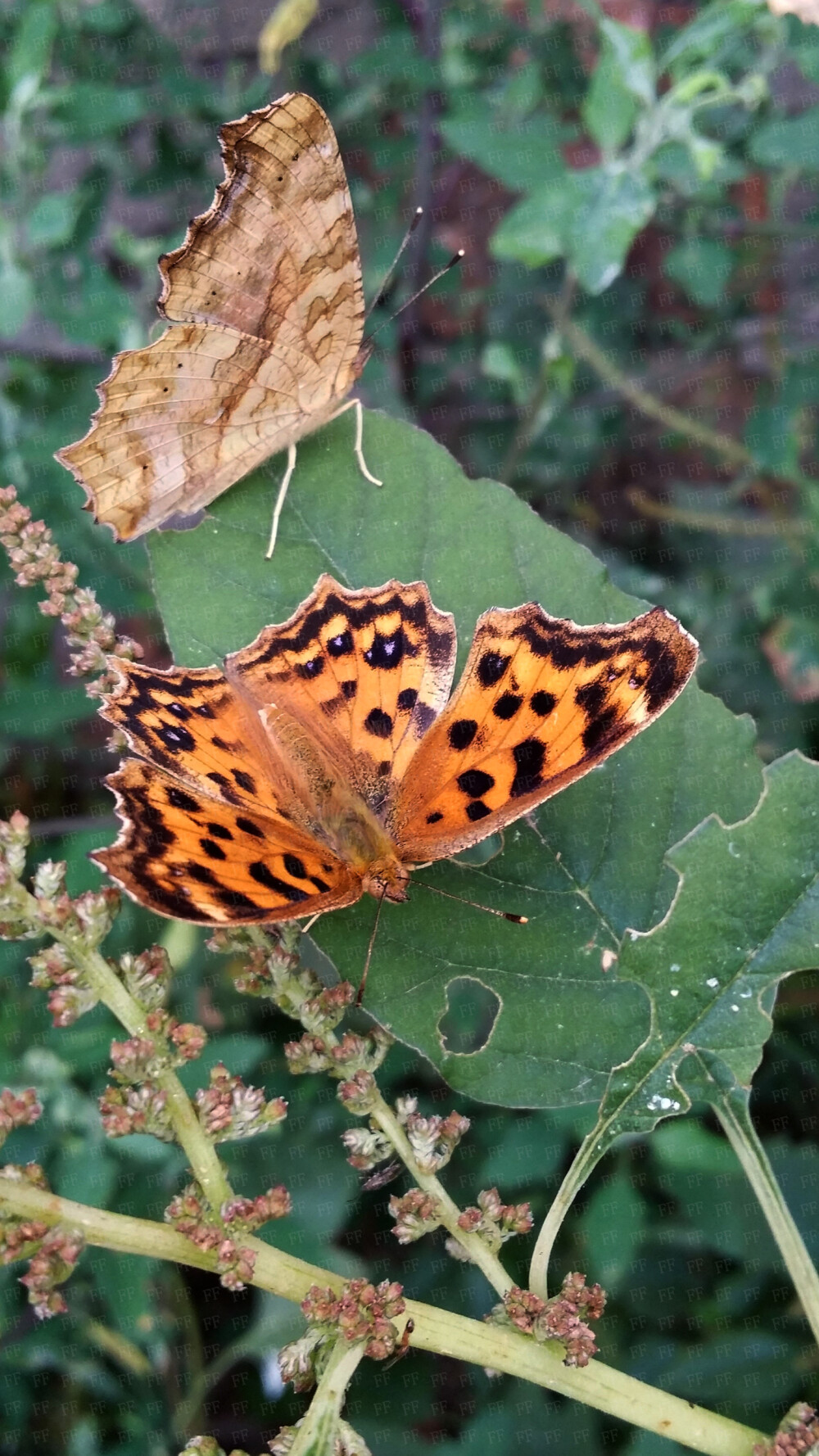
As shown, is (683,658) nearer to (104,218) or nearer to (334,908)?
(334,908)

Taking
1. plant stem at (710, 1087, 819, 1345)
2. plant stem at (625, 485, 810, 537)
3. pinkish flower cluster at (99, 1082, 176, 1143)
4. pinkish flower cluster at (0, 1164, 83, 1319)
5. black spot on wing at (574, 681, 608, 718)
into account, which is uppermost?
black spot on wing at (574, 681, 608, 718)

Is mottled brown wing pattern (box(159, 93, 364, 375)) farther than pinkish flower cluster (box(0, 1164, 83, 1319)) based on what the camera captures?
Yes

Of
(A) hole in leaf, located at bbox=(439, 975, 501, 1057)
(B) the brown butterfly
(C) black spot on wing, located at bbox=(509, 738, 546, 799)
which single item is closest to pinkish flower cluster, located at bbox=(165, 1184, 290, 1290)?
(C) black spot on wing, located at bbox=(509, 738, 546, 799)

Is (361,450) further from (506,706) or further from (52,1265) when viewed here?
(52,1265)

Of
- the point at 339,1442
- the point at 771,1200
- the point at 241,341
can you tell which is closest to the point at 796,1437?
the point at 771,1200

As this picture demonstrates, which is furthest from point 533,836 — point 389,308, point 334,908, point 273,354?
point 389,308

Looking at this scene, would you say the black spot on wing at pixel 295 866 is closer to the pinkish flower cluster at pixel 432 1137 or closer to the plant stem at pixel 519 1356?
the pinkish flower cluster at pixel 432 1137

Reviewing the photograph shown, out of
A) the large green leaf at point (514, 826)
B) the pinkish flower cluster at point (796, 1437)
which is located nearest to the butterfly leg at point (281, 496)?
the large green leaf at point (514, 826)

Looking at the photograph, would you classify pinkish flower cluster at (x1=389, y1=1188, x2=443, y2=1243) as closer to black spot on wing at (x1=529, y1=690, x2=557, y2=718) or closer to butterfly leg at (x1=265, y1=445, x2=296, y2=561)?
black spot on wing at (x1=529, y1=690, x2=557, y2=718)
